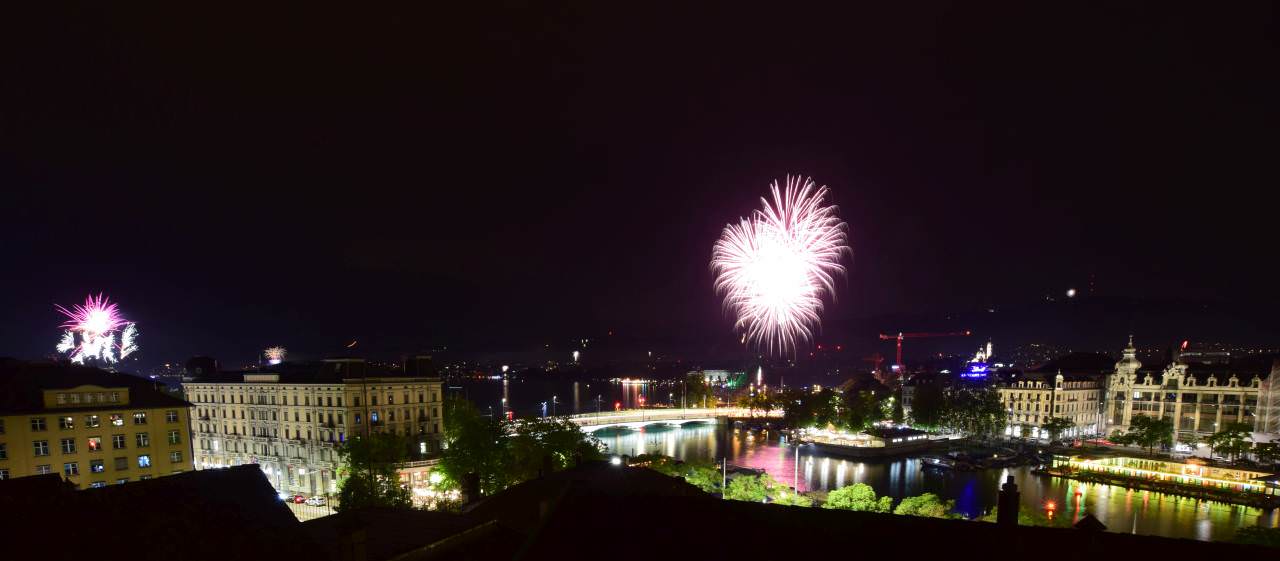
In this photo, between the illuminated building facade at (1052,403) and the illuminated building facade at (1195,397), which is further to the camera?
the illuminated building facade at (1052,403)

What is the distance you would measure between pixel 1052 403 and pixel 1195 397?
43.7 feet

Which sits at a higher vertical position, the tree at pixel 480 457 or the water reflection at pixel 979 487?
the tree at pixel 480 457

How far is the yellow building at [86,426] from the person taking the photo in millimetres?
27688

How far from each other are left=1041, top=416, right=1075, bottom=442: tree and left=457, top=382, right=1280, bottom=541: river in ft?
40.8

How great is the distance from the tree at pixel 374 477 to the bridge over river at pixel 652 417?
36.5m

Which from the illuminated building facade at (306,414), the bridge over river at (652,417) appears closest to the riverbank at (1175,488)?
the bridge over river at (652,417)

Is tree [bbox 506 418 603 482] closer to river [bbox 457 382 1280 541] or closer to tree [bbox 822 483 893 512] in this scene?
tree [bbox 822 483 893 512]

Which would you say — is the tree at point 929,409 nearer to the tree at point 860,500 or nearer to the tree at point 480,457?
the tree at point 860,500

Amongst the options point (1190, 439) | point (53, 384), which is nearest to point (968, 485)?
point (1190, 439)

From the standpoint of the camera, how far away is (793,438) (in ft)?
249

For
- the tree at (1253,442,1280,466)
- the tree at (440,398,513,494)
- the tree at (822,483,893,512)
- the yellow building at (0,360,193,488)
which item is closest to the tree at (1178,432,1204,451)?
the tree at (1253,442,1280,466)

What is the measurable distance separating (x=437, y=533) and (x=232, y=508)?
13.4 feet

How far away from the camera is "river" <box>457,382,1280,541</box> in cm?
3862

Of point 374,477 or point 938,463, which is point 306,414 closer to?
point 374,477
